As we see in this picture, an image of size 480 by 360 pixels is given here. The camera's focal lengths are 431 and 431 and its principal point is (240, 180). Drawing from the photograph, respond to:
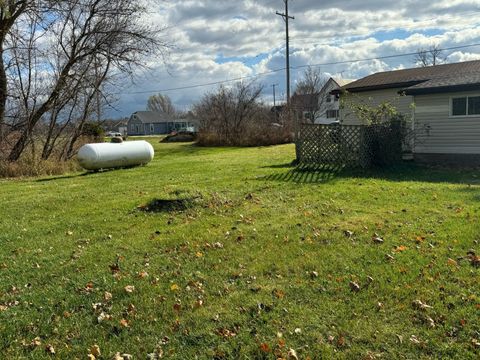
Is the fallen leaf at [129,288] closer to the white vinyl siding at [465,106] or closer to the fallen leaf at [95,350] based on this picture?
the fallen leaf at [95,350]

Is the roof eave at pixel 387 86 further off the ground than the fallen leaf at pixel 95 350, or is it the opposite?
the roof eave at pixel 387 86

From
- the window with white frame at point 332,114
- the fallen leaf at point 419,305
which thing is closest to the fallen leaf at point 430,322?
the fallen leaf at point 419,305

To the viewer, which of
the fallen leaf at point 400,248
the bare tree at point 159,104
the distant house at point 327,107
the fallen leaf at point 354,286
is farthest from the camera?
the bare tree at point 159,104

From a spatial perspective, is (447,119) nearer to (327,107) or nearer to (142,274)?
(142,274)

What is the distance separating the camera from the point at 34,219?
24.9ft

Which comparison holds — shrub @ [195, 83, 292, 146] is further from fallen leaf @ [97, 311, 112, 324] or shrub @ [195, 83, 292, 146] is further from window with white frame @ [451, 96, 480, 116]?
fallen leaf @ [97, 311, 112, 324]

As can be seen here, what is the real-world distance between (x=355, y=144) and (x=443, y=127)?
15.2 feet

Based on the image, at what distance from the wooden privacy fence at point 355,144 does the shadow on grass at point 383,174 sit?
313 mm

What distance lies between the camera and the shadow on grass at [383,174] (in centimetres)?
1097

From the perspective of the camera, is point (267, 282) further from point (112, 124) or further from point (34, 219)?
point (112, 124)

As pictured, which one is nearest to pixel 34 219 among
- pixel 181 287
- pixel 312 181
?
pixel 181 287

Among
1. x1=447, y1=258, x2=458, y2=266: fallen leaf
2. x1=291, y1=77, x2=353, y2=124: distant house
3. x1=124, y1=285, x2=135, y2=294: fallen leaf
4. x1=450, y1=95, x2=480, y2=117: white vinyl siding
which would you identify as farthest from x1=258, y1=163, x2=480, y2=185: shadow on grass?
x1=291, y1=77, x2=353, y2=124: distant house

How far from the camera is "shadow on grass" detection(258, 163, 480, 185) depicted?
36.0ft

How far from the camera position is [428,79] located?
18.6 m
